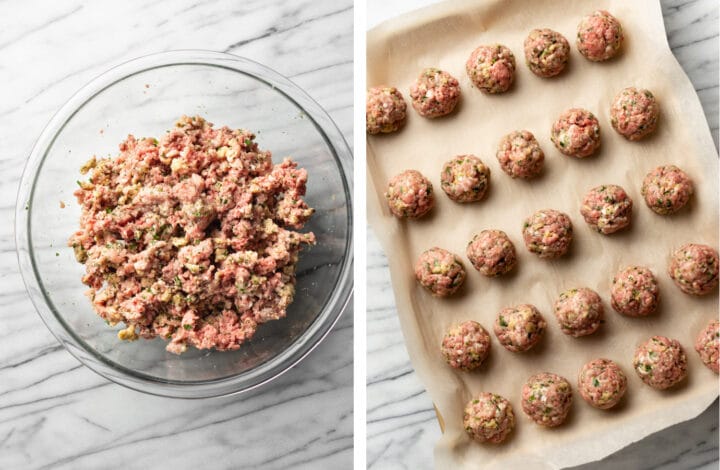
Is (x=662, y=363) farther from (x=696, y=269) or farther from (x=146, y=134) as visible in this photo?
(x=146, y=134)

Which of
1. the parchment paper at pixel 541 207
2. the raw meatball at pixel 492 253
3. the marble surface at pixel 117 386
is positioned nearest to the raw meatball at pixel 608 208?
the parchment paper at pixel 541 207

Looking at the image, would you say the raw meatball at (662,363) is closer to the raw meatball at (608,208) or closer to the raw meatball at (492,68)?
the raw meatball at (608,208)

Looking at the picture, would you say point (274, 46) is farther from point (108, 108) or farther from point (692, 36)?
point (692, 36)

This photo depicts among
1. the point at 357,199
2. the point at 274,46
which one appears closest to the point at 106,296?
the point at 357,199

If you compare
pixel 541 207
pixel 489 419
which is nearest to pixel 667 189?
pixel 541 207

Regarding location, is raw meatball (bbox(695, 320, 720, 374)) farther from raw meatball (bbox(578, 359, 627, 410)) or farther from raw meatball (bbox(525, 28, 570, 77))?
raw meatball (bbox(525, 28, 570, 77))

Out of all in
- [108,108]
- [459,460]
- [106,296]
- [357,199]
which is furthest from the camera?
[108,108]
